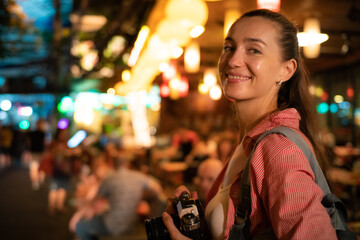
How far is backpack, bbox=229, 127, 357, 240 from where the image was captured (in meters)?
1.04

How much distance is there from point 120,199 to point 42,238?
1.88 metres

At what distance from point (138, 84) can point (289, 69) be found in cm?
738

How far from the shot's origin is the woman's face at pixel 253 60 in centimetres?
122

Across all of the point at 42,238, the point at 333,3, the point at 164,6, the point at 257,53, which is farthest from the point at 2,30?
the point at 333,3

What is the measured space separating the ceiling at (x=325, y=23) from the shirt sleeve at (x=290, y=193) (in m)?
3.44

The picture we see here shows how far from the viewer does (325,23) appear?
24.6ft

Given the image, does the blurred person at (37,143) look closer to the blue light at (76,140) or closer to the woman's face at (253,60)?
the blue light at (76,140)

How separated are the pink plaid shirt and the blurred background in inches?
24.3

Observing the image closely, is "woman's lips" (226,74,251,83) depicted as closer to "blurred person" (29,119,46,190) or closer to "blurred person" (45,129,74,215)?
"blurred person" (45,129,74,215)

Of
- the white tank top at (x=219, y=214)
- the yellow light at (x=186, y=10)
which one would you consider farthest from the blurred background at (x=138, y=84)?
the white tank top at (x=219, y=214)

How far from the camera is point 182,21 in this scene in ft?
13.9

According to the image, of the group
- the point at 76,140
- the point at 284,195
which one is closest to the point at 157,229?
the point at 284,195

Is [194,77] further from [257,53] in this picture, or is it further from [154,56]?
[257,53]

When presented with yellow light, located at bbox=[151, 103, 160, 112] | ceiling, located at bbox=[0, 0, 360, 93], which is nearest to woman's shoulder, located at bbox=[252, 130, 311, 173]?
ceiling, located at bbox=[0, 0, 360, 93]
